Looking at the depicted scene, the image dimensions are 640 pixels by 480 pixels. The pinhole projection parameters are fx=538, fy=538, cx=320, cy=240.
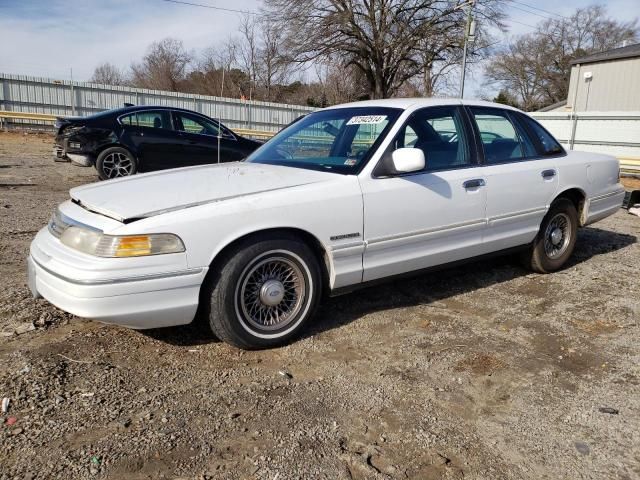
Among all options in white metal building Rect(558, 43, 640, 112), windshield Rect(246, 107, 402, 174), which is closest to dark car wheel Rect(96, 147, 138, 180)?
windshield Rect(246, 107, 402, 174)

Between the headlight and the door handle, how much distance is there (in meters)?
2.24

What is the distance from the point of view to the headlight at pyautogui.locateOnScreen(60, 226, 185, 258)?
283cm

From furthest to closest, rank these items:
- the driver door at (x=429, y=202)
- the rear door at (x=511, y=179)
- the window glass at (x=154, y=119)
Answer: the window glass at (x=154, y=119), the rear door at (x=511, y=179), the driver door at (x=429, y=202)

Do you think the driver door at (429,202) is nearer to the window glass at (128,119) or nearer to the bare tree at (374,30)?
the window glass at (128,119)

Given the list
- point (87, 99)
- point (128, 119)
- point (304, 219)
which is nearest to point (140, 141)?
point (128, 119)

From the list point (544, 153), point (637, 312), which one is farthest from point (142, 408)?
point (544, 153)

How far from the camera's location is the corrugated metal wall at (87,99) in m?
22.8

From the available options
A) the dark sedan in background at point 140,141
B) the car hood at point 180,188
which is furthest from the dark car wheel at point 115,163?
the car hood at point 180,188

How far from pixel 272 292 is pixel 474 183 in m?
1.87

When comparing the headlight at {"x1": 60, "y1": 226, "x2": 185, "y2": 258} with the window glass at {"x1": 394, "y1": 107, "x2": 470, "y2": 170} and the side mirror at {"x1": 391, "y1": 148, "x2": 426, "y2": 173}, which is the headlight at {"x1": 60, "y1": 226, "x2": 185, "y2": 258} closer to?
the side mirror at {"x1": 391, "y1": 148, "x2": 426, "y2": 173}

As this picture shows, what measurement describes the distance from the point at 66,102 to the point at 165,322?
23.6 metres

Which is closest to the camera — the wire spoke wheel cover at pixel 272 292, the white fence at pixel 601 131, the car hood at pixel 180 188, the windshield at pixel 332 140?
the car hood at pixel 180 188

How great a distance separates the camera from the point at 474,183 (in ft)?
13.6

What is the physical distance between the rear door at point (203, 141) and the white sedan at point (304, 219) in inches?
219
